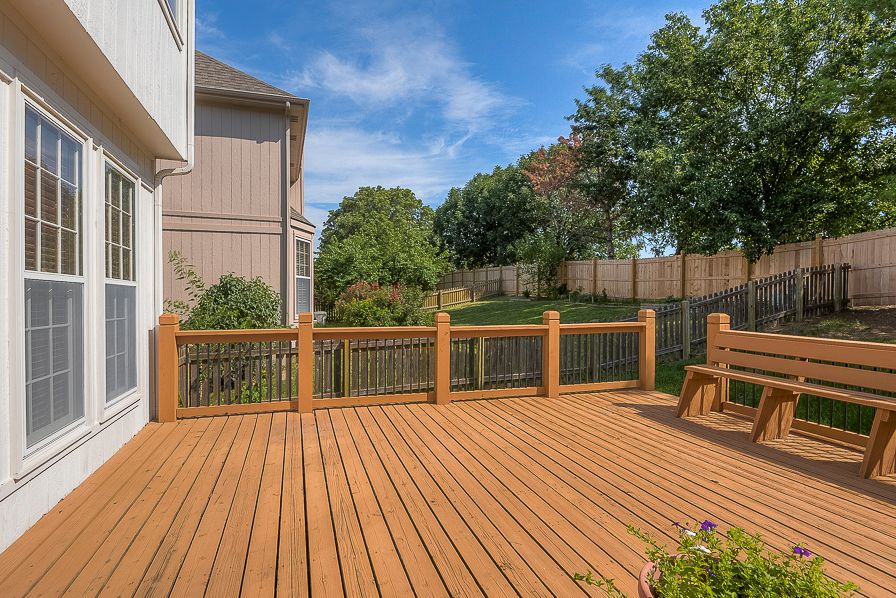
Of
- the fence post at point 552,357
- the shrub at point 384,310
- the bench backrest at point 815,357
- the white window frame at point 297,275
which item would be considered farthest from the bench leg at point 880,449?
the white window frame at point 297,275

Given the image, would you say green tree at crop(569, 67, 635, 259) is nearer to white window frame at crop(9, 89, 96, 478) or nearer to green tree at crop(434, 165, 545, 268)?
green tree at crop(434, 165, 545, 268)

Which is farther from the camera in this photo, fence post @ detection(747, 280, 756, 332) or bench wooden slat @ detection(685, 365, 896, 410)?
fence post @ detection(747, 280, 756, 332)

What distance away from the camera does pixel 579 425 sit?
493cm

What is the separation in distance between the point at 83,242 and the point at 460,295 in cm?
2316

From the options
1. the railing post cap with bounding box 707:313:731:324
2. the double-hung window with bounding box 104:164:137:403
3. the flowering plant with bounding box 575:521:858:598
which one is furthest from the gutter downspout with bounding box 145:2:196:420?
the railing post cap with bounding box 707:313:731:324

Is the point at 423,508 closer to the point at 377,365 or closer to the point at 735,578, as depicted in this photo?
the point at 735,578

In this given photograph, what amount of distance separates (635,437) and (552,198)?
84.2 ft

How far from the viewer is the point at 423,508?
298 centimetres

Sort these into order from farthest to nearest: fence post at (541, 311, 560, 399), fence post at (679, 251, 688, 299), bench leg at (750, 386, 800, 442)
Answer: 1. fence post at (679, 251, 688, 299)
2. fence post at (541, 311, 560, 399)
3. bench leg at (750, 386, 800, 442)

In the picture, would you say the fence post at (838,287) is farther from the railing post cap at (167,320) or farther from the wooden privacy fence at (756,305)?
the railing post cap at (167,320)

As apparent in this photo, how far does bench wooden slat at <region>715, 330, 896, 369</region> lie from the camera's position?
369 cm

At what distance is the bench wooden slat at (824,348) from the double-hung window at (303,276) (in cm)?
855

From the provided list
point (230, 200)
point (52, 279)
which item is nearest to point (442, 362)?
point (52, 279)

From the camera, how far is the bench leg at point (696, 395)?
205 inches
